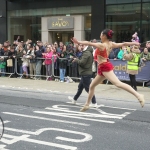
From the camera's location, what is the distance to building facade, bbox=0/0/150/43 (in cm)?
1755

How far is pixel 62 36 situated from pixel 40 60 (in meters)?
5.92

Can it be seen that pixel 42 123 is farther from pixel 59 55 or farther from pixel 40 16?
pixel 40 16

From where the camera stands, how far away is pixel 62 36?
20.1 m

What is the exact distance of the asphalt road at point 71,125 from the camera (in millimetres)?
5328

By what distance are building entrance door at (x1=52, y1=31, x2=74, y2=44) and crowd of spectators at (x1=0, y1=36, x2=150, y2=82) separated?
4.65m

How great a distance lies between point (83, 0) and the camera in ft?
62.3

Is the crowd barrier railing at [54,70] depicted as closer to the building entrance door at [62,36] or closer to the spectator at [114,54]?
the spectator at [114,54]

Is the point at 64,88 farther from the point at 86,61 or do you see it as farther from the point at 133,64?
the point at 86,61

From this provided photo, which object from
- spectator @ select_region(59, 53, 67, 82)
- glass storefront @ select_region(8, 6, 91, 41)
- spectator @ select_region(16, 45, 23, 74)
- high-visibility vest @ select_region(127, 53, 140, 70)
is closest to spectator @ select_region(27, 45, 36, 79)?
spectator @ select_region(16, 45, 23, 74)

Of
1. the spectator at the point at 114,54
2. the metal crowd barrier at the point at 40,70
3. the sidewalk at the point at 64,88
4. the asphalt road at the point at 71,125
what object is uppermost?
the spectator at the point at 114,54

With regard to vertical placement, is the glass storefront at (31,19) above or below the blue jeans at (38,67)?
above

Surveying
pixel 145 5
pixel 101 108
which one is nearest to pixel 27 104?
pixel 101 108

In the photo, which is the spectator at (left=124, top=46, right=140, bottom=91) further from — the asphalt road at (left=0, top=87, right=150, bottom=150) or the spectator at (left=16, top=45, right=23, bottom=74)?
the spectator at (left=16, top=45, right=23, bottom=74)

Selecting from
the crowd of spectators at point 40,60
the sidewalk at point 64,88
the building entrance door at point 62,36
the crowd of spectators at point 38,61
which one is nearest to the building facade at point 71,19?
the building entrance door at point 62,36
